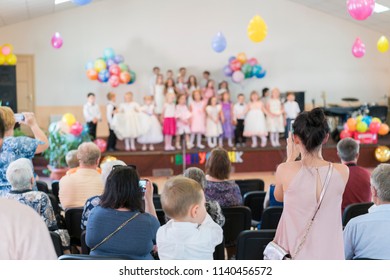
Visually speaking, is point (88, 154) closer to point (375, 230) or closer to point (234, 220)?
point (234, 220)

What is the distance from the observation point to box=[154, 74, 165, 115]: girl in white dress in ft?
34.7

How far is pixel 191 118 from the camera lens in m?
9.76

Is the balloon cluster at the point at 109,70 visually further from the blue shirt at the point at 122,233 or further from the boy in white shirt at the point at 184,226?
the boy in white shirt at the point at 184,226

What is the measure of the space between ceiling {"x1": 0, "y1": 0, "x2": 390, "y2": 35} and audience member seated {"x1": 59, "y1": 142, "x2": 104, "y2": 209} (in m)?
5.37

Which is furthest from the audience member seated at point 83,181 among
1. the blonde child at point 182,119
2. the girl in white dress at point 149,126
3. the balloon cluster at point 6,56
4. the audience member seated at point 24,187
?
the balloon cluster at point 6,56

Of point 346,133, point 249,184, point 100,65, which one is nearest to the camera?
point 249,184

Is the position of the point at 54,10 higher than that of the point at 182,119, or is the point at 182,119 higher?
the point at 54,10

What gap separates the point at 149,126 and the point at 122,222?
711 cm

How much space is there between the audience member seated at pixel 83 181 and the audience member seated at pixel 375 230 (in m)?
1.88

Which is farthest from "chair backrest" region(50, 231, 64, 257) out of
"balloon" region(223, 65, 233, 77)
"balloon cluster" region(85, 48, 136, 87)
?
"balloon" region(223, 65, 233, 77)

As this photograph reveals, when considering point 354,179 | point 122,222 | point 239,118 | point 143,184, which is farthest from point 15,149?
point 239,118

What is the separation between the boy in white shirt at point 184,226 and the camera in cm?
218

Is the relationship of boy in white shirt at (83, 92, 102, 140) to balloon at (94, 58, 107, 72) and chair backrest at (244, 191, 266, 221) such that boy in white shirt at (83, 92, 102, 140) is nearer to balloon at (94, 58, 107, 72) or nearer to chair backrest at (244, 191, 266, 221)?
balloon at (94, 58, 107, 72)
